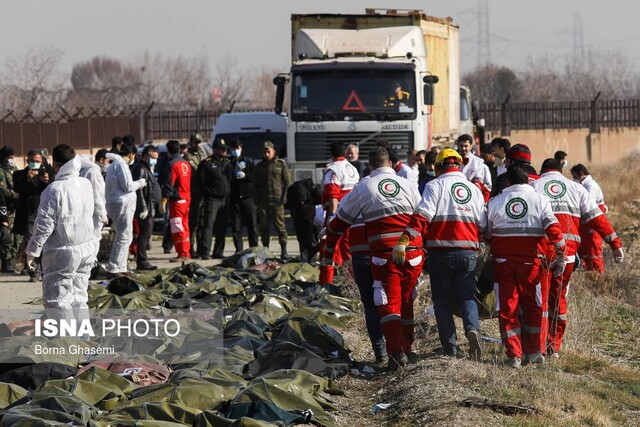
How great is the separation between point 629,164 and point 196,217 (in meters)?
25.6

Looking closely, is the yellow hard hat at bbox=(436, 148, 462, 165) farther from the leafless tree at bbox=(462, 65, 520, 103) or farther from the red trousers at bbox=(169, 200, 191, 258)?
the leafless tree at bbox=(462, 65, 520, 103)

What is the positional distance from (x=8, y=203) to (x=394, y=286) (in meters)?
8.86

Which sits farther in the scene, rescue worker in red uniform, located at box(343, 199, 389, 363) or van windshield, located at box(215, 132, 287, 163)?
van windshield, located at box(215, 132, 287, 163)

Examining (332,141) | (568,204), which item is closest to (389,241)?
(568,204)

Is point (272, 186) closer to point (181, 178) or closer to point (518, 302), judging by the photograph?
point (181, 178)

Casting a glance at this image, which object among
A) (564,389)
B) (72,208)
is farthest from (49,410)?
(564,389)

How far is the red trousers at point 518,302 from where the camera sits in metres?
10.1

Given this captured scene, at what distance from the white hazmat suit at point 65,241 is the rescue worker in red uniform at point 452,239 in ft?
9.31

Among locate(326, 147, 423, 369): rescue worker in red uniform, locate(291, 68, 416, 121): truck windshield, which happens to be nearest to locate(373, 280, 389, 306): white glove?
locate(326, 147, 423, 369): rescue worker in red uniform

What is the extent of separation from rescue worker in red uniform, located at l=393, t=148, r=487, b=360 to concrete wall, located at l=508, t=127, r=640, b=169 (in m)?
38.7

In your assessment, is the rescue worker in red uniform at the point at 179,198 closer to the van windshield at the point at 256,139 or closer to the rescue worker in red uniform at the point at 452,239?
the van windshield at the point at 256,139

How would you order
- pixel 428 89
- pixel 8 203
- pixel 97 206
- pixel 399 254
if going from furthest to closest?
pixel 428 89
pixel 8 203
pixel 97 206
pixel 399 254

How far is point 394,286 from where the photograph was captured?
1031cm

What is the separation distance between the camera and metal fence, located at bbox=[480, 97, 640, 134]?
52.8m
